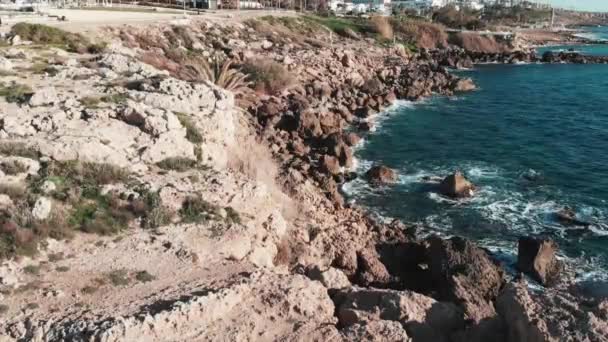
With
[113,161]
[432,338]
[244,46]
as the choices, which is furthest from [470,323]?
[244,46]

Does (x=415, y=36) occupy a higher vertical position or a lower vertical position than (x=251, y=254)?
higher

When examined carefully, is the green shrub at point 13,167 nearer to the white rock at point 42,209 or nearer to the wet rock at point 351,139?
the white rock at point 42,209

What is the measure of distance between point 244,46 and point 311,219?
113ft

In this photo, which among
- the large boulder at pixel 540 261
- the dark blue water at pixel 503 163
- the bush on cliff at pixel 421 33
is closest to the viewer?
the large boulder at pixel 540 261

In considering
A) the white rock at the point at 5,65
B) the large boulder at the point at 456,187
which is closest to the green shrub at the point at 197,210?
the white rock at the point at 5,65

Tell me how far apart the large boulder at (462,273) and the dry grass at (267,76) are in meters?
25.0

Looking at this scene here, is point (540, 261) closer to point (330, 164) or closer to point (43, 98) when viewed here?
point (330, 164)

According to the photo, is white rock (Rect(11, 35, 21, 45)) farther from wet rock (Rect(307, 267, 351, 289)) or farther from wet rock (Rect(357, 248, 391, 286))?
wet rock (Rect(307, 267, 351, 289))

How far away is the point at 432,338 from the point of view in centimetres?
1234

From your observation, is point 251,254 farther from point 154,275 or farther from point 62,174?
point 62,174

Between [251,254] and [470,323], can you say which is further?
[251,254]

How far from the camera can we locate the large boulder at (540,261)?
860 inches

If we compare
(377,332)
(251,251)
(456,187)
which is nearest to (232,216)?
(251,251)

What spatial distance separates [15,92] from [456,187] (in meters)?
22.4
